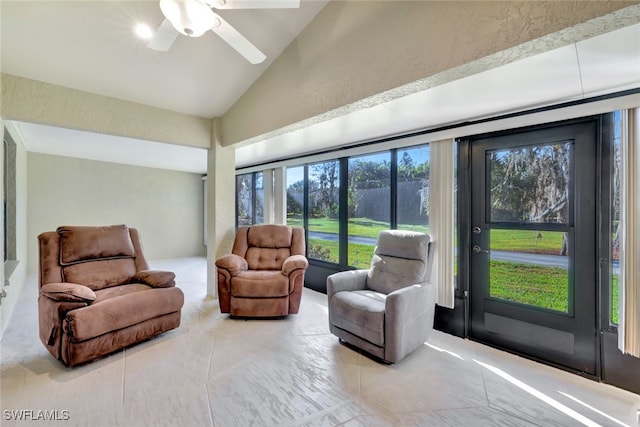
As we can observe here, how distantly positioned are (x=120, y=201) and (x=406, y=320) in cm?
641

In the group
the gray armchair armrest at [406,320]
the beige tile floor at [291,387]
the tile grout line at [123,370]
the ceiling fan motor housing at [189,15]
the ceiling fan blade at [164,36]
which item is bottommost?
the beige tile floor at [291,387]

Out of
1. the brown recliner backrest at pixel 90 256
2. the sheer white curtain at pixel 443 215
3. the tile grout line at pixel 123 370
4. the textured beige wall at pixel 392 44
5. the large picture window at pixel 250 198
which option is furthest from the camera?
the large picture window at pixel 250 198

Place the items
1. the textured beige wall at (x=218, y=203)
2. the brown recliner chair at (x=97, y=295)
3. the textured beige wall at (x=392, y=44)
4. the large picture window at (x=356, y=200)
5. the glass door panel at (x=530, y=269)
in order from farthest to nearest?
the textured beige wall at (x=218, y=203)
the large picture window at (x=356, y=200)
the glass door panel at (x=530, y=269)
the brown recliner chair at (x=97, y=295)
the textured beige wall at (x=392, y=44)

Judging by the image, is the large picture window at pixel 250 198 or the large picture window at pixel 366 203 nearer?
the large picture window at pixel 366 203

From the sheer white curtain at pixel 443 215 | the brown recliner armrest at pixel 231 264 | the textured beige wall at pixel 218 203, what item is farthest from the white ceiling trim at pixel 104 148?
the sheer white curtain at pixel 443 215

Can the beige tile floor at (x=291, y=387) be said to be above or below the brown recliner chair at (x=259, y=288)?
below

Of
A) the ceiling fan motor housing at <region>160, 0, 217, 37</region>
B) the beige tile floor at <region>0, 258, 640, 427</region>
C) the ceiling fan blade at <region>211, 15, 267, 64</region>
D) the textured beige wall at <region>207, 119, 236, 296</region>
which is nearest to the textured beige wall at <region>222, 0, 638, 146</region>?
the ceiling fan blade at <region>211, 15, 267, 64</region>

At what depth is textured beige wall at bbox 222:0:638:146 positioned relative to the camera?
1292 millimetres

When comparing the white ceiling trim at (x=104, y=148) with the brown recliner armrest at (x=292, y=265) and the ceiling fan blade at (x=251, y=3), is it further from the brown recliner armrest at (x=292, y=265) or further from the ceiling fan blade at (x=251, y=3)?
the ceiling fan blade at (x=251, y=3)

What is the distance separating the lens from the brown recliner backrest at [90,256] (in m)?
2.46

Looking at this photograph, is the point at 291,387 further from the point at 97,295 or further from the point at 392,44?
the point at 392,44

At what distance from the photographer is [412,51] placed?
68.0 inches

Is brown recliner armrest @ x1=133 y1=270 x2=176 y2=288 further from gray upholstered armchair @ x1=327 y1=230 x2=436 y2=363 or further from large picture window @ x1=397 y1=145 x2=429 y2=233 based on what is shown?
large picture window @ x1=397 y1=145 x2=429 y2=233

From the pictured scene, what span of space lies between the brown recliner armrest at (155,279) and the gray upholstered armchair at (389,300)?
5.16ft
